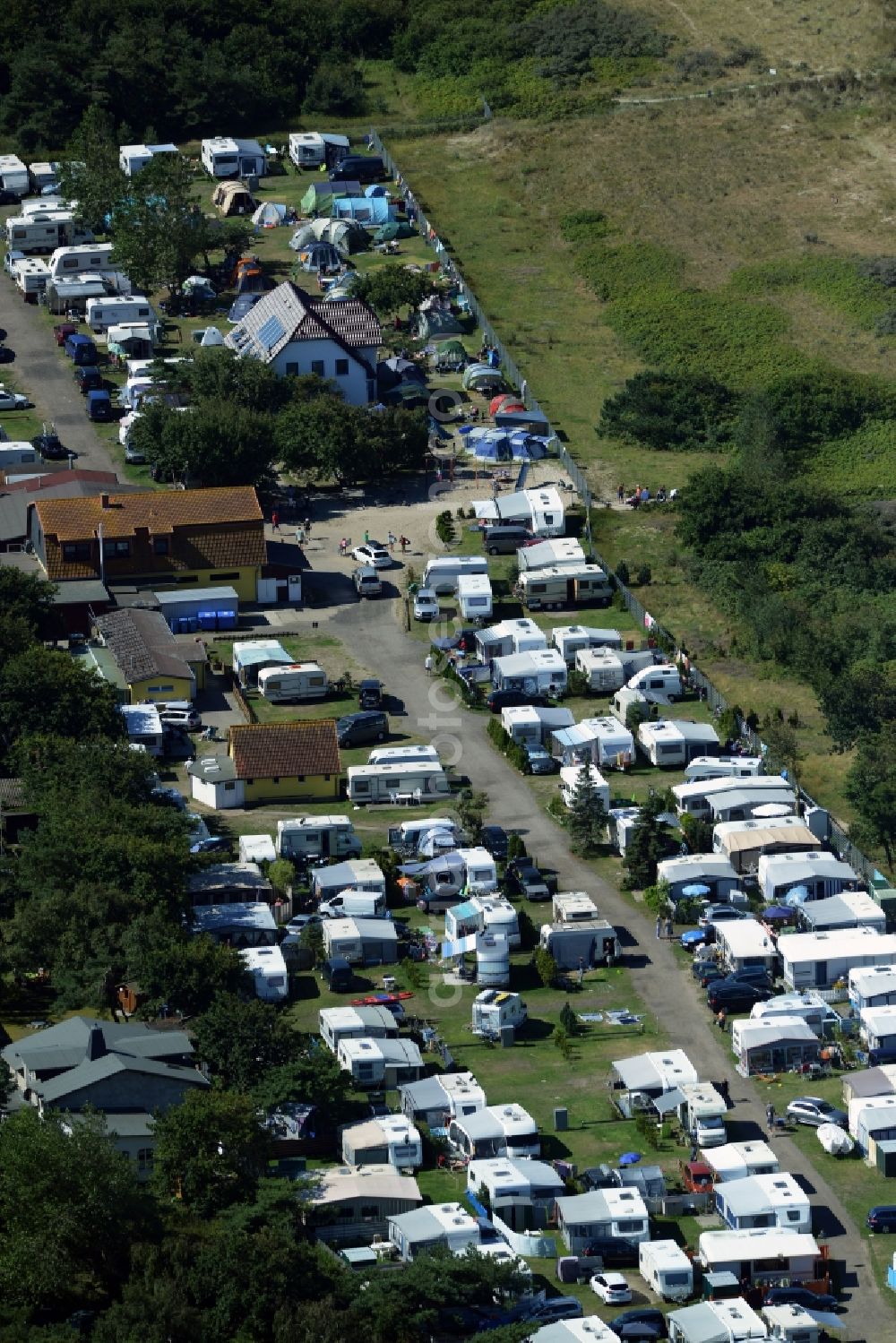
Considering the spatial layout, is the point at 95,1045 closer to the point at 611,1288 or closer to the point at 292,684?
the point at 611,1288

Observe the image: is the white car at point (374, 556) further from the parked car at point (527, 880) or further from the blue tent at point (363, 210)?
the blue tent at point (363, 210)

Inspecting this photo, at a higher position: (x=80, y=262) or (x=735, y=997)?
(x=735, y=997)

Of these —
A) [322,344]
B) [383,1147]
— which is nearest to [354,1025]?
[383,1147]

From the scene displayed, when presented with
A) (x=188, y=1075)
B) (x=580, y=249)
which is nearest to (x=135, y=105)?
(x=580, y=249)

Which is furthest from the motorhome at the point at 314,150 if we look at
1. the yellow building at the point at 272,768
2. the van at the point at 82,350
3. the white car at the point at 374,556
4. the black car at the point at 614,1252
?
the black car at the point at 614,1252

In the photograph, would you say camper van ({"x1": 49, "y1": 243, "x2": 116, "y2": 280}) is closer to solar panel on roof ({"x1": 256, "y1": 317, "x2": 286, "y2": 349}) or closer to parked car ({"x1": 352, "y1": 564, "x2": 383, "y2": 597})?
solar panel on roof ({"x1": 256, "y1": 317, "x2": 286, "y2": 349})
